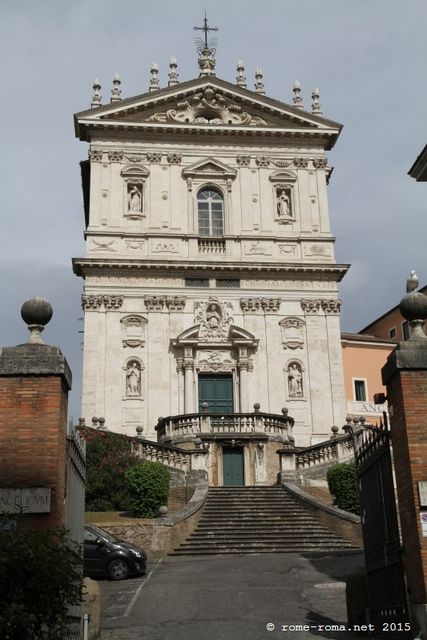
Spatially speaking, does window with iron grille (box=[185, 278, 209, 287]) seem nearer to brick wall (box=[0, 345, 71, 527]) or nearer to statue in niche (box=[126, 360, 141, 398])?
statue in niche (box=[126, 360, 141, 398])

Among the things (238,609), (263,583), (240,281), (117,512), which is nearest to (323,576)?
(263,583)

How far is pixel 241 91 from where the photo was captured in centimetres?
4122

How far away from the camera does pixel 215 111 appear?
41.4 meters

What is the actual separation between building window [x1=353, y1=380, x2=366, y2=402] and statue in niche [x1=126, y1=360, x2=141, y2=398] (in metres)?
13.7

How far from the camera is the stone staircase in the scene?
2192 cm

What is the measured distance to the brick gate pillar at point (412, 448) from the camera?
9422 mm

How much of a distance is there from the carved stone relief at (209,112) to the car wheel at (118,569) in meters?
27.4

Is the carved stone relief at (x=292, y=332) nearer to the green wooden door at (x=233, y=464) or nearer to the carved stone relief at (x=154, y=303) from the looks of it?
the carved stone relief at (x=154, y=303)

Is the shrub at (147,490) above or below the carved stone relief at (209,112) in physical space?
below

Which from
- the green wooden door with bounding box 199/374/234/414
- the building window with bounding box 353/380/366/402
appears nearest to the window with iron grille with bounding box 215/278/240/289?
the green wooden door with bounding box 199/374/234/414

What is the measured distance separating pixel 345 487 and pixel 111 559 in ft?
32.2

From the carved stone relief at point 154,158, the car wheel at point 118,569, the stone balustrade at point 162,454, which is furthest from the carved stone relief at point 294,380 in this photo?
Answer: the car wheel at point 118,569

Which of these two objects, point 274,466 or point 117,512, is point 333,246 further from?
point 117,512

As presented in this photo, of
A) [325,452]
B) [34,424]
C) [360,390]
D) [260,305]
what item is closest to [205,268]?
[260,305]
